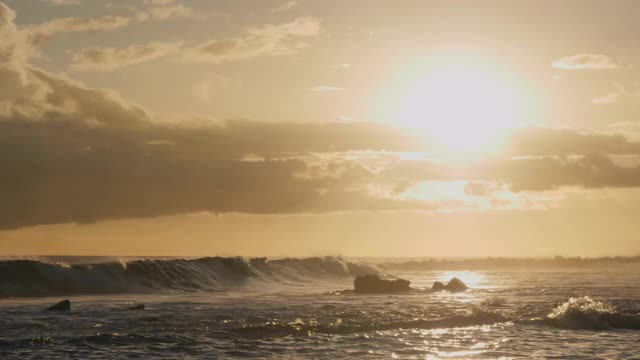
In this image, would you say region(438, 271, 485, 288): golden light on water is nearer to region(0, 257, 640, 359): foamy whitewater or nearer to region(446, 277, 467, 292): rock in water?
region(446, 277, 467, 292): rock in water

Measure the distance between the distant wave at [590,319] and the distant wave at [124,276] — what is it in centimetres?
3996

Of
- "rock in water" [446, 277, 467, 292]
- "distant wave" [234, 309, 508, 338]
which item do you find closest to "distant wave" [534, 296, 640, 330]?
"distant wave" [234, 309, 508, 338]

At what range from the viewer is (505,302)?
48500 millimetres

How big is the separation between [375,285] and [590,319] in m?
29.3

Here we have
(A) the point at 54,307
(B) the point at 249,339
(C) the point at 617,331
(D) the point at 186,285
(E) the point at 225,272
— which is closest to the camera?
(B) the point at 249,339

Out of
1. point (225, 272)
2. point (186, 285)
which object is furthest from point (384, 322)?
point (225, 272)

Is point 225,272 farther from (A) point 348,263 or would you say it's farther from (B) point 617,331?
(B) point 617,331

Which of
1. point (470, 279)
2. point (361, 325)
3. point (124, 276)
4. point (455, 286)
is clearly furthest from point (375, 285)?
point (470, 279)

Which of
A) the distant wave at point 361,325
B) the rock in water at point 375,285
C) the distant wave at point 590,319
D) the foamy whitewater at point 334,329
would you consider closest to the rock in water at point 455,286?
the rock in water at point 375,285

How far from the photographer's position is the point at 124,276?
243 feet

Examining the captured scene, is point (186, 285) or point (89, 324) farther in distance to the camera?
point (186, 285)

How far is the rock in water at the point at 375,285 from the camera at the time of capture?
64500 millimetres

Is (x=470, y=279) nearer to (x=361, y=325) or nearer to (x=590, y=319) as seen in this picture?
(x=590, y=319)

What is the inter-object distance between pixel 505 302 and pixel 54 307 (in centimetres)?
2671
